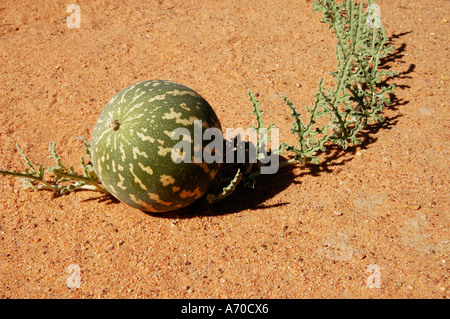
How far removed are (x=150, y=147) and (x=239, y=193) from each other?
108 cm

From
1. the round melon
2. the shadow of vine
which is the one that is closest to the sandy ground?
the shadow of vine

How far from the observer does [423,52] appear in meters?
5.04

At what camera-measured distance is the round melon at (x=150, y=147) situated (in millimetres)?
2844

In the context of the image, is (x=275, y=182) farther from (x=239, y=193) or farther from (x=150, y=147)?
(x=150, y=147)

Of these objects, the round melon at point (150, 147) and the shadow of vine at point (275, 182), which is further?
the shadow of vine at point (275, 182)

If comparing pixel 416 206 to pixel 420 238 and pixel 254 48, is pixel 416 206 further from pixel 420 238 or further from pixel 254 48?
pixel 254 48

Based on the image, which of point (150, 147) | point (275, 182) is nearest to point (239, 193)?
point (275, 182)

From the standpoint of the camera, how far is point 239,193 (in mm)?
3615

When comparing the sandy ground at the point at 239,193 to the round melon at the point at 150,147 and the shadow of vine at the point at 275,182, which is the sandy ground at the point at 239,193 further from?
the round melon at the point at 150,147

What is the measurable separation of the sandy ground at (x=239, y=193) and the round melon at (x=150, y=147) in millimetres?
434

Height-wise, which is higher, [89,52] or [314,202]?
[89,52]

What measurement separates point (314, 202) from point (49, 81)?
3.41 m

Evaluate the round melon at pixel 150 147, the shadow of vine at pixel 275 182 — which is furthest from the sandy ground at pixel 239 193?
the round melon at pixel 150 147

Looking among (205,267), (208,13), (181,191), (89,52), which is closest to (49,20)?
(89,52)
